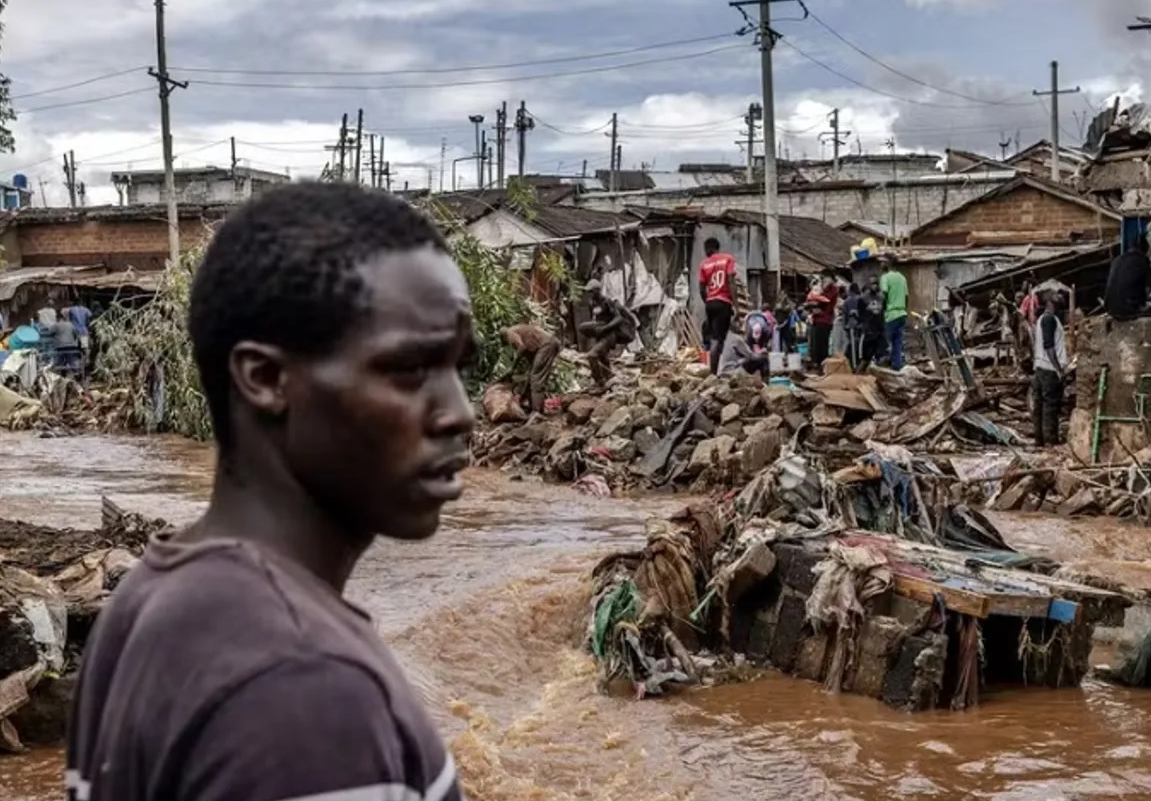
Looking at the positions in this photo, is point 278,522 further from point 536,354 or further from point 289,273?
point 536,354

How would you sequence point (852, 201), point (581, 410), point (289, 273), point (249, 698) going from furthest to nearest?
point (852, 201)
point (581, 410)
point (289, 273)
point (249, 698)

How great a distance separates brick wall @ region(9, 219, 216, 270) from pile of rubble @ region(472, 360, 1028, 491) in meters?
19.3

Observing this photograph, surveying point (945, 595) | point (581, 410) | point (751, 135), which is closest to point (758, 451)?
point (581, 410)

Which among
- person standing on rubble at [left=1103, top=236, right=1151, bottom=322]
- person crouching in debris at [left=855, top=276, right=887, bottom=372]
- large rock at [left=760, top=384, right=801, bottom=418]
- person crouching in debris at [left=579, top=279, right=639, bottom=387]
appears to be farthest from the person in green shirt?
person standing on rubble at [left=1103, top=236, right=1151, bottom=322]

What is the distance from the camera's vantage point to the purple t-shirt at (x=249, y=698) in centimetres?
103

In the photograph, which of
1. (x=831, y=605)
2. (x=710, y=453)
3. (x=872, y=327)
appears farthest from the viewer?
(x=872, y=327)

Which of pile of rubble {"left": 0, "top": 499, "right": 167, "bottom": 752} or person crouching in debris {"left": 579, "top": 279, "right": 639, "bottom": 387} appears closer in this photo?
pile of rubble {"left": 0, "top": 499, "right": 167, "bottom": 752}

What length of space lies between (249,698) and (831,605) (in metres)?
6.54

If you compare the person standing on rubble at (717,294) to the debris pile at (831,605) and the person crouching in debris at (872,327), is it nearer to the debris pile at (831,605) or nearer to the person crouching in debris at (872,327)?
the person crouching in debris at (872,327)

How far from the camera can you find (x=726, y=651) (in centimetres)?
805

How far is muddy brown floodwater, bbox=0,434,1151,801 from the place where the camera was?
6098 millimetres

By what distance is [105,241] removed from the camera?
1372 inches

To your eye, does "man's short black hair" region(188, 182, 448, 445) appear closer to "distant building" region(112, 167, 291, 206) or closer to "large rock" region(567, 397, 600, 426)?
"large rock" region(567, 397, 600, 426)

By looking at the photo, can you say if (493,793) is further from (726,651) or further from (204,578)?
(204,578)
